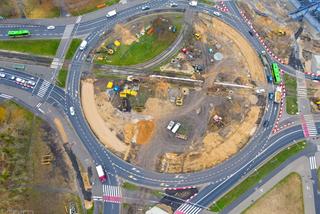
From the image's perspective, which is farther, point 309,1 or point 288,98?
point 309,1

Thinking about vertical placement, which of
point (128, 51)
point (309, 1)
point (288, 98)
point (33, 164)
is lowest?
point (33, 164)

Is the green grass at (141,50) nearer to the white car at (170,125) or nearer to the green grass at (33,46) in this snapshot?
the green grass at (33,46)

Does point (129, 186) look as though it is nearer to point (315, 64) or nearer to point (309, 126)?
point (309, 126)

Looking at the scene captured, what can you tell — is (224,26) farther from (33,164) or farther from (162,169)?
(33,164)

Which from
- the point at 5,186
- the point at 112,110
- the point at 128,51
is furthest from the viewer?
the point at 128,51

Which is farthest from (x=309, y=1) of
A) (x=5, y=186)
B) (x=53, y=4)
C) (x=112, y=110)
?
(x=5, y=186)

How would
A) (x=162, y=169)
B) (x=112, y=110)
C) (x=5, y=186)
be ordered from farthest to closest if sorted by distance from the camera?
(x=112, y=110) < (x=162, y=169) < (x=5, y=186)

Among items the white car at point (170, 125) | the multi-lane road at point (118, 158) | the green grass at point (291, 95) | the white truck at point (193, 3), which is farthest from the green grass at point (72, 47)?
the green grass at point (291, 95)

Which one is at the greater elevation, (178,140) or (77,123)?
(77,123)
